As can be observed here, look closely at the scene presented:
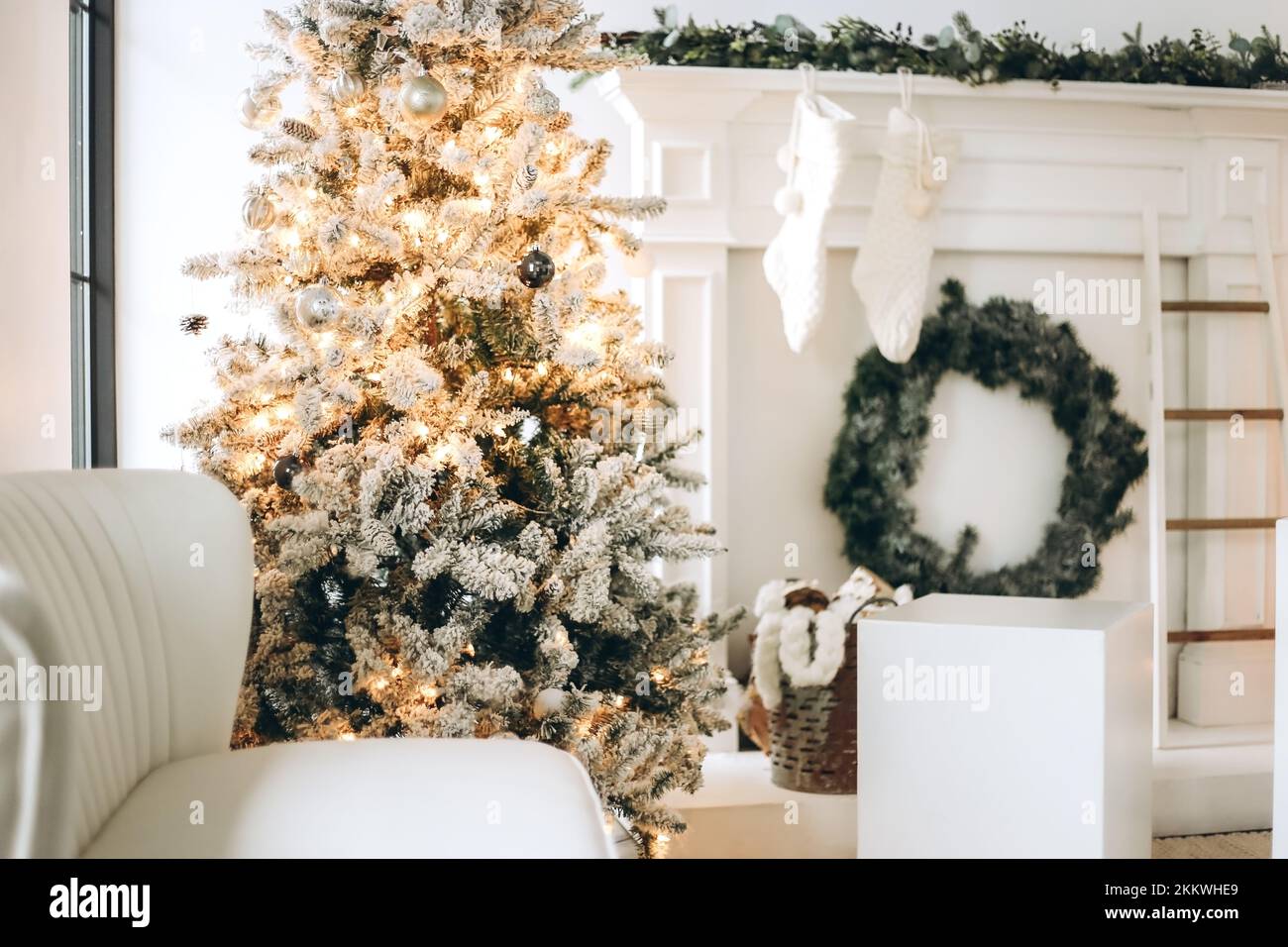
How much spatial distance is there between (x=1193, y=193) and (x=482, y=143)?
236 centimetres

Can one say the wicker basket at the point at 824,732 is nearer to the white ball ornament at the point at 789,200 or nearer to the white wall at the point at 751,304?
the white wall at the point at 751,304

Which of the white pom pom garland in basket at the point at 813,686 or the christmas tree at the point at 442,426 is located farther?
the white pom pom garland in basket at the point at 813,686

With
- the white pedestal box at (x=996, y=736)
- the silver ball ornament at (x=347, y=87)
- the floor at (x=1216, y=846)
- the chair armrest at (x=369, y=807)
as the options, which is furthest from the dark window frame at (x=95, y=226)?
the floor at (x=1216, y=846)

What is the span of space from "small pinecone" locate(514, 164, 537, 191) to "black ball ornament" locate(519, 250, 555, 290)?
0.44 ft

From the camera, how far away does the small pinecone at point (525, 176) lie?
2.02 m

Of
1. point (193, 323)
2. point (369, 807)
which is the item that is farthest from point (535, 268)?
point (369, 807)

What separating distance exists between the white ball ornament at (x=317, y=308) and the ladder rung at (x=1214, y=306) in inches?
99.4

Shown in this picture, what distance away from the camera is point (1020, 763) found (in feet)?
5.51

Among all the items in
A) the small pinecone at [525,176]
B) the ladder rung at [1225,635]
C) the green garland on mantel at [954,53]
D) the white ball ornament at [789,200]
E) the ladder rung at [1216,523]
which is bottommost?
the ladder rung at [1225,635]

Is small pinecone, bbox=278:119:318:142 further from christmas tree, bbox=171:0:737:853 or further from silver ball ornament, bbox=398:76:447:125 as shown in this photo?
silver ball ornament, bbox=398:76:447:125

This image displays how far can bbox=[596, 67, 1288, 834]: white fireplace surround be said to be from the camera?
3105mm

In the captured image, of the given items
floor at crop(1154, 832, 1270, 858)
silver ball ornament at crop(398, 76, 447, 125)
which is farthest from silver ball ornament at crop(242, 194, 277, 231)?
floor at crop(1154, 832, 1270, 858)

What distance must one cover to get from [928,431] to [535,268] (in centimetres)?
166
